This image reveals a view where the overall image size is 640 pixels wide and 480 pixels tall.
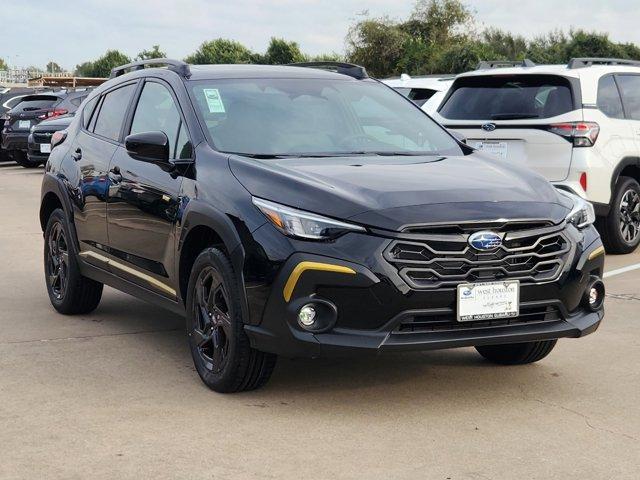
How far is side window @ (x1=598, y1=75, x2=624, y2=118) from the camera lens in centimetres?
1036

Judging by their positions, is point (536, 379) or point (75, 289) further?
point (75, 289)

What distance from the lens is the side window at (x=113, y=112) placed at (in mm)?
7168

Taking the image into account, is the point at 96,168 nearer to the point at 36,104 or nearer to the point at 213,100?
the point at 213,100

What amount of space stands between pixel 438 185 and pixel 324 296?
2.66 ft

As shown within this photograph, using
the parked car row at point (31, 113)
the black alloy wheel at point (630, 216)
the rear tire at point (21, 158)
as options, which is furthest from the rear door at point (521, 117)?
the rear tire at point (21, 158)

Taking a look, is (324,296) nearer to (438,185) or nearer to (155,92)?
(438,185)

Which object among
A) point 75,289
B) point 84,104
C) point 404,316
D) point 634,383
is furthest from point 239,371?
point 84,104

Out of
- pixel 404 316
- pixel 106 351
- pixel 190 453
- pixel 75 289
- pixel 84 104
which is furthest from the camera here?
pixel 84 104

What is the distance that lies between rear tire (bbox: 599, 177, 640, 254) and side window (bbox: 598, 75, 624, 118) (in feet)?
2.05

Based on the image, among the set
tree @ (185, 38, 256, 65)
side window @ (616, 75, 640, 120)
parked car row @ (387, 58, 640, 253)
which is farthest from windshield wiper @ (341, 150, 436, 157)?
tree @ (185, 38, 256, 65)

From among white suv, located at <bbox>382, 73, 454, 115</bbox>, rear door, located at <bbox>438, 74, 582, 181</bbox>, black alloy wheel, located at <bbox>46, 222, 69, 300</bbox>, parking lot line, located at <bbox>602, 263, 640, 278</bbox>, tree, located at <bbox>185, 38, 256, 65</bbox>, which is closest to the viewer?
black alloy wheel, located at <bbox>46, 222, 69, 300</bbox>

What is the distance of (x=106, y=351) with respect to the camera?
262 inches

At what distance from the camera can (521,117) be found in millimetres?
10094

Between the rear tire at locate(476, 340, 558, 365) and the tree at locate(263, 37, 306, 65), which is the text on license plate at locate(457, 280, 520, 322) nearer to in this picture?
the rear tire at locate(476, 340, 558, 365)
